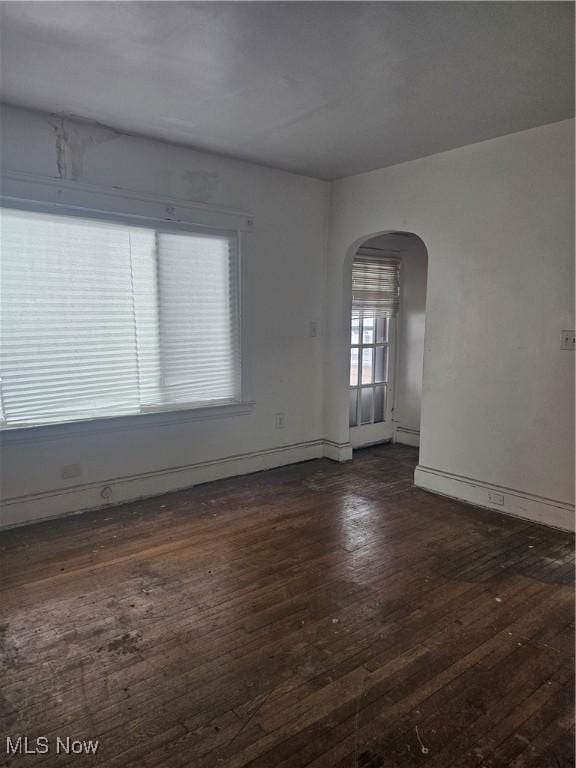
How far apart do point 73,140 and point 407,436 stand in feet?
13.7

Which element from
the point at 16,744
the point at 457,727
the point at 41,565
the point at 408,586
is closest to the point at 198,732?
the point at 16,744

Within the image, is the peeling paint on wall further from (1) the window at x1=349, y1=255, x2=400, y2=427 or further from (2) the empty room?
(1) the window at x1=349, y1=255, x2=400, y2=427

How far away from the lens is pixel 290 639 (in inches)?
83.6

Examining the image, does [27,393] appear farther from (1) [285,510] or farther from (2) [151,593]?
(1) [285,510]

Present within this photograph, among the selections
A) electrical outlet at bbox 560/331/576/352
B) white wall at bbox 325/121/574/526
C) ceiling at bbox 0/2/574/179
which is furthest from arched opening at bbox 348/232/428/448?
electrical outlet at bbox 560/331/576/352

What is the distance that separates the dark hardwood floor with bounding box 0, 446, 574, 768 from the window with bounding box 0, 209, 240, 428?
0.91m

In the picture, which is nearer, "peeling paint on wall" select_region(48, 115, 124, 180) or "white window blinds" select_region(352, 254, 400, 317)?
"peeling paint on wall" select_region(48, 115, 124, 180)

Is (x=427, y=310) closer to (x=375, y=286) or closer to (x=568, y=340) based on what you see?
(x=568, y=340)

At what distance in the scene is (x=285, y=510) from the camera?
353 cm

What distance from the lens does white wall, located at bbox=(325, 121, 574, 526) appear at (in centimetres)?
308

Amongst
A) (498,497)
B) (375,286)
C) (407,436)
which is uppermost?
(375,286)

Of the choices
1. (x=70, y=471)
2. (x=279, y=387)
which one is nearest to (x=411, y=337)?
(x=279, y=387)

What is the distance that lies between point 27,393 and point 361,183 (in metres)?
3.21

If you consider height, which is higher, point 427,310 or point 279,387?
point 427,310
